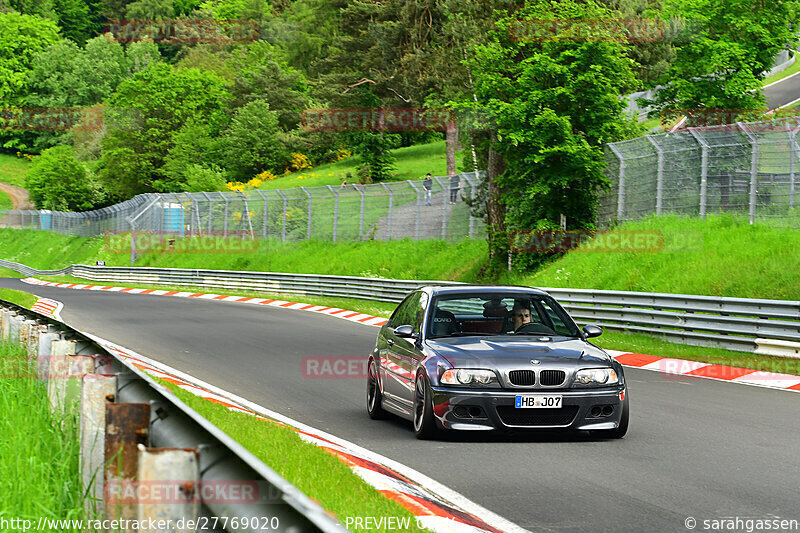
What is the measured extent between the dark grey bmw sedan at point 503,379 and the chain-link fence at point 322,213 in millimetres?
24699

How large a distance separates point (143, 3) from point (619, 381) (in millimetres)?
159566

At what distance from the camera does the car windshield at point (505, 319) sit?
10.4 meters

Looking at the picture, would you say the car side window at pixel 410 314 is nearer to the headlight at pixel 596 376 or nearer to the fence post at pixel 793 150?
the headlight at pixel 596 376

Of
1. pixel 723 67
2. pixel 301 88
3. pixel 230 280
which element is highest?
pixel 301 88

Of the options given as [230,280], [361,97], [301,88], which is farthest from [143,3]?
[230,280]

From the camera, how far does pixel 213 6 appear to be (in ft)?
514

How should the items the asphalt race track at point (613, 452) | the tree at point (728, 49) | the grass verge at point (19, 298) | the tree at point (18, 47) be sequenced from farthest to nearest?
1. the tree at point (18, 47)
2. the tree at point (728, 49)
3. the grass verge at point (19, 298)
4. the asphalt race track at point (613, 452)

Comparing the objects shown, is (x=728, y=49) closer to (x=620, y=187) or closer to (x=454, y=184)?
(x=454, y=184)

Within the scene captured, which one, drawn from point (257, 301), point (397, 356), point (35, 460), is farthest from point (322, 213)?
point (35, 460)

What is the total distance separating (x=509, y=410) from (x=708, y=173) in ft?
54.9

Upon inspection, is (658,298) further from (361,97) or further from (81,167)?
(81,167)

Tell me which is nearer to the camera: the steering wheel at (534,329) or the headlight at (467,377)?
the headlight at (467,377)

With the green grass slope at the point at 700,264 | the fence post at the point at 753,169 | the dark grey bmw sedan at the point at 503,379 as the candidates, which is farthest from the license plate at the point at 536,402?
the fence post at the point at 753,169

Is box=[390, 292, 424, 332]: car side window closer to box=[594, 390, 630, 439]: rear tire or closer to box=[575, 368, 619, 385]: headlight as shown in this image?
box=[575, 368, 619, 385]: headlight
